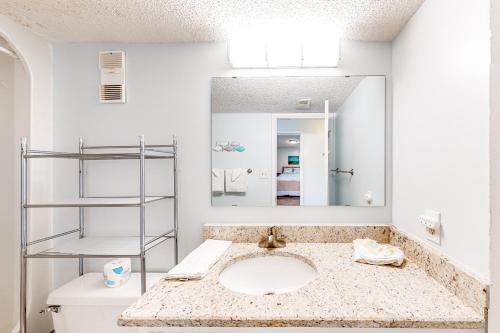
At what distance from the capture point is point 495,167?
631 millimetres

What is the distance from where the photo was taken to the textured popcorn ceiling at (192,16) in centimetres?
122

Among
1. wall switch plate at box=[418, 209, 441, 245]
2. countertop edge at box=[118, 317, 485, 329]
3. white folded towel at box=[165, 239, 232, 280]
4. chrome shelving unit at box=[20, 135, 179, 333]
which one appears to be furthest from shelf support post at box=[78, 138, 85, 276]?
wall switch plate at box=[418, 209, 441, 245]

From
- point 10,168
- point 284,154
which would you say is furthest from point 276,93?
point 10,168

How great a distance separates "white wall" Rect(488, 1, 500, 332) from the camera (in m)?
0.61

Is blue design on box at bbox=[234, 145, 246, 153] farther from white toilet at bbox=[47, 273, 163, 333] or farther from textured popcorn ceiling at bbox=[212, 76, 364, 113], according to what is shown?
white toilet at bbox=[47, 273, 163, 333]

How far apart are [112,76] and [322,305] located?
5.36 feet

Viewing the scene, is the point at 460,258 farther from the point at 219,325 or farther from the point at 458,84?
the point at 219,325

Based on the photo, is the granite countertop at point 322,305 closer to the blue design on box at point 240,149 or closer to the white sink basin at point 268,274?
the white sink basin at point 268,274

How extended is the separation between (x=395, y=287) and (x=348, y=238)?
540 millimetres

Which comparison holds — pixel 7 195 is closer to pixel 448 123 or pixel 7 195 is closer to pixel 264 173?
pixel 264 173

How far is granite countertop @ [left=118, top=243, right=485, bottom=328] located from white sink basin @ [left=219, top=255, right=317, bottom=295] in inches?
8.2

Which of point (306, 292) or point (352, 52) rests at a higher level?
point (352, 52)

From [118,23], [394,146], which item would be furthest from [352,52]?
[118,23]

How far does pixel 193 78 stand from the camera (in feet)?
5.28
